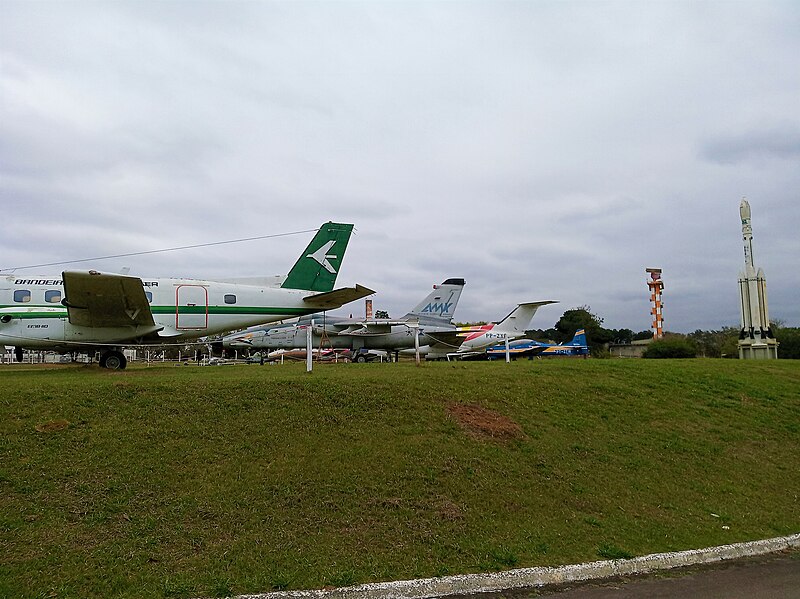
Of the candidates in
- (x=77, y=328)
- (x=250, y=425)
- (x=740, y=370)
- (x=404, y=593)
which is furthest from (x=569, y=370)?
(x=77, y=328)

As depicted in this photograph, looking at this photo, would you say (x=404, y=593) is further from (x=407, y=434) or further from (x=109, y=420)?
(x=109, y=420)

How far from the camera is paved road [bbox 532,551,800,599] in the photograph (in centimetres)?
654

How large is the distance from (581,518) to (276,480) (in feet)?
14.5

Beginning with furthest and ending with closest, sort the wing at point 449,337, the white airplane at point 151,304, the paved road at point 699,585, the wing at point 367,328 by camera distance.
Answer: the wing at point 449,337, the wing at point 367,328, the white airplane at point 151,304, the paved road at point 699,585

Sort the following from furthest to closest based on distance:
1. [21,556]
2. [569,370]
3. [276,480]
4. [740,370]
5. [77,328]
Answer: [740,370]
[77,328]
[569,370]
[276,480]
[21,556]

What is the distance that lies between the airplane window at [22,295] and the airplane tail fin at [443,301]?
25.8 meters

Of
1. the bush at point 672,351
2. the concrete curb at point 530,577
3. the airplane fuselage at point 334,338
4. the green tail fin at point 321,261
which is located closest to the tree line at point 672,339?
the bush at point 672,351

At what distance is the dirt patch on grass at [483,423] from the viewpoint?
10.9 meters

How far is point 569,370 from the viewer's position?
17.6m

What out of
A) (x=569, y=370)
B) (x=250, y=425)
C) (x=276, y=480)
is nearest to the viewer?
(x=276, y=480)

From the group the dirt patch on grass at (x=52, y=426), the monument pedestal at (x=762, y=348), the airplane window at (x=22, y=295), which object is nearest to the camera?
the dirt patch on grass at (x=52, y=426)

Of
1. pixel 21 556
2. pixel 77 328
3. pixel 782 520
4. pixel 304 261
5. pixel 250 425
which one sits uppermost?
pixel 304 261

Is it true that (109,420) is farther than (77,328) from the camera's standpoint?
No

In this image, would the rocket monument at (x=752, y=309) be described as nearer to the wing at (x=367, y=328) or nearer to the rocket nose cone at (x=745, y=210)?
the rocket nose cone at (x=745, y=210)
